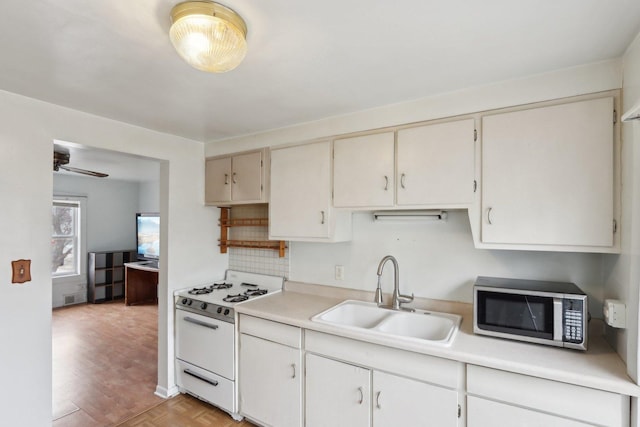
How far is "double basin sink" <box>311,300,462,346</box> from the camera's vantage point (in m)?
1.88

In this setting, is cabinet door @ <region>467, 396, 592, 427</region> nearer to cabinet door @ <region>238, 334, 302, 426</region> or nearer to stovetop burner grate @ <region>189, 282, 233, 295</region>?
cabinet door @ <region>238, 334, 302, 426</region>

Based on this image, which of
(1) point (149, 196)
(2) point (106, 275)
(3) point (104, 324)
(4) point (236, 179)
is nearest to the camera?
(4) point (236, 179)

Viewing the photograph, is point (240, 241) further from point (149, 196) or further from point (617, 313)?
point (149, 196)

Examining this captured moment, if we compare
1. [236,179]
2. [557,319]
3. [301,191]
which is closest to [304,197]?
[301,191]

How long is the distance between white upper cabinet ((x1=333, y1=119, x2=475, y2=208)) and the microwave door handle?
0.63 metres

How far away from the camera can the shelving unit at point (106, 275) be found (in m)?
5.61

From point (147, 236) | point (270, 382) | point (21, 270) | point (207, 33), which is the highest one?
point (207, 33)

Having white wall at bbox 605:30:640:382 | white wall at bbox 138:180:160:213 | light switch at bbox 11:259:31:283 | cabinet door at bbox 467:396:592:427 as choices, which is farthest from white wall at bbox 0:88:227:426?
white wall at bbox 138:180:160:213

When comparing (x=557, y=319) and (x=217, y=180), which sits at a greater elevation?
(x=217, y=180)

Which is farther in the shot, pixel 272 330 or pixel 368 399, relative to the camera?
pixel 272 330

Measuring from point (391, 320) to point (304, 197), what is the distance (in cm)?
105

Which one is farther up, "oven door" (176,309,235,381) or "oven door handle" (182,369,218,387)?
"oven door" (176,309,235,381)

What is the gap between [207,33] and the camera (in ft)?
3.65

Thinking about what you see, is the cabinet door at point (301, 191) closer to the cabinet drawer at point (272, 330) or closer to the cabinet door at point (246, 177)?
the cabinet door at point (246, 177)
